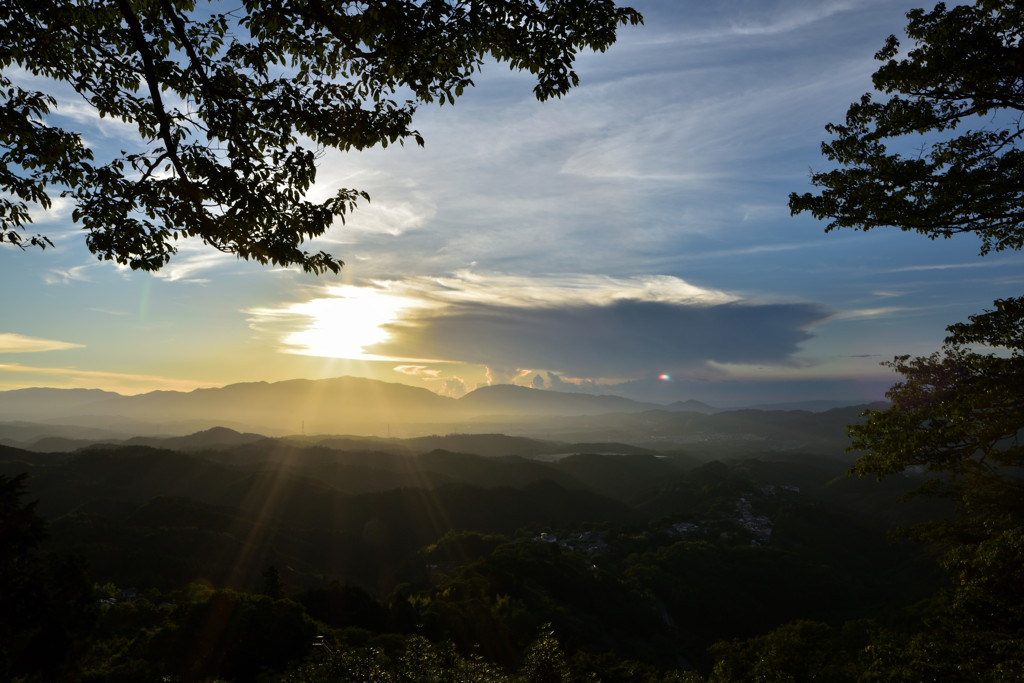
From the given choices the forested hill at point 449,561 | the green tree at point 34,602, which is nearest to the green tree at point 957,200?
the forested hill at point 449,561

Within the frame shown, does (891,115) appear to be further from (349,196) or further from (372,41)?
(349,196)

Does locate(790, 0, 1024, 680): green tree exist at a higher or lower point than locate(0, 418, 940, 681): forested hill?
higher

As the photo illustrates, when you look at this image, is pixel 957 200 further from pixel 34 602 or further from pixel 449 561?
pixel 449 561

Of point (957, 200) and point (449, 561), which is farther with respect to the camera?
point (449, 561)

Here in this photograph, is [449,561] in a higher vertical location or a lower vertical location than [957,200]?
lower

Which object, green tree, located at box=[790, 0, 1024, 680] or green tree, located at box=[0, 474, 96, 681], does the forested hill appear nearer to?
green tree, located at box=[0, 474, 96, 681]

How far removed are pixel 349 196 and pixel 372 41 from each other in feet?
8.20

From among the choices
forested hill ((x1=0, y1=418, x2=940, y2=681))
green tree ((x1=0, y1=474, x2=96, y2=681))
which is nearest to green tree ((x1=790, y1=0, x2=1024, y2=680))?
forested hill ((x1=0, y1=418, x2=940, y2=681))

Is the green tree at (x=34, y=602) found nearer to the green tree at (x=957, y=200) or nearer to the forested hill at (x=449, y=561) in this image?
the forested hill at (x=449, y=561)

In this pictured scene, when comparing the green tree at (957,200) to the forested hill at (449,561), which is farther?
the forested hill at (449,561)

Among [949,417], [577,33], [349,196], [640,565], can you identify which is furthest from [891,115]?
[640,565]

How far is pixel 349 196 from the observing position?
7.87 m

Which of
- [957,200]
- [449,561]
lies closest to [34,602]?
[957,200]

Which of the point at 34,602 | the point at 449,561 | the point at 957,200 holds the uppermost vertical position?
the point at 957,200
